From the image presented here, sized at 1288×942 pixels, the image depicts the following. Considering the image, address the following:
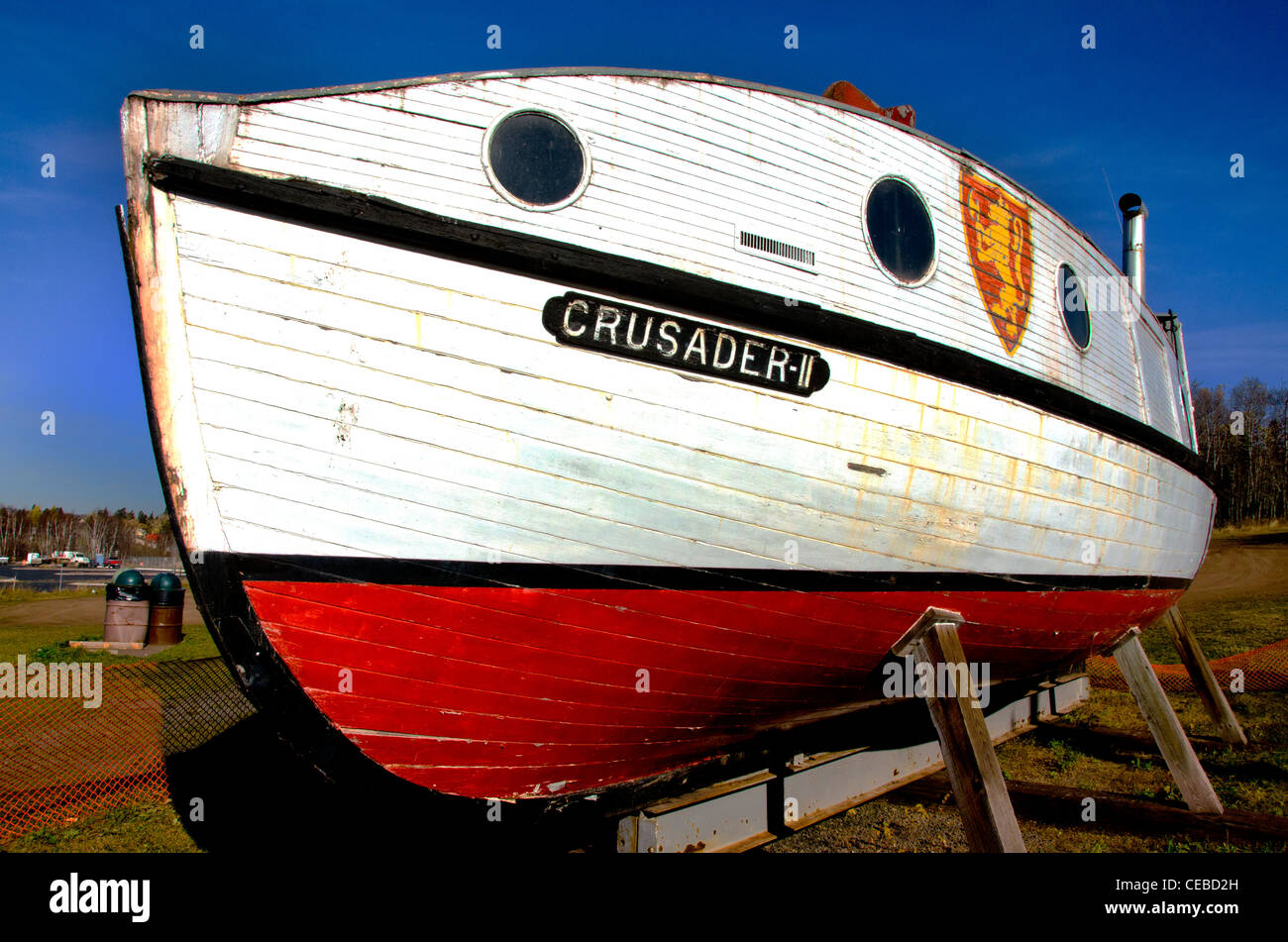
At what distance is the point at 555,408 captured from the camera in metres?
3.29

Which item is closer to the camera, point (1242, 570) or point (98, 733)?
point (98, 733)

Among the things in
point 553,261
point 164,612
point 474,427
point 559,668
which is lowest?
point 164,612

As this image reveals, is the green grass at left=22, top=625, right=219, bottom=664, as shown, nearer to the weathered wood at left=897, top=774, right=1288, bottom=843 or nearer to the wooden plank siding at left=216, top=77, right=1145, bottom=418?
the wooden plank siding at left=216, top=77, right=1145, bottom=418

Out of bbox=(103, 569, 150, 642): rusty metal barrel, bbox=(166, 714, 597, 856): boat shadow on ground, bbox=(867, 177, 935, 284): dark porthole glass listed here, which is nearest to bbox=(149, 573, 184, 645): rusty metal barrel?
bbox=(103, 569, 150, 642): rusty metal barrel

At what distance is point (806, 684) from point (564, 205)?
2.90 meters

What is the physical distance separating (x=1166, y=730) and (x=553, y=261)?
5923 millimetres

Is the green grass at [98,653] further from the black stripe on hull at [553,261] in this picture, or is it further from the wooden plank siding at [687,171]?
the wooden plank siding at [687,171]

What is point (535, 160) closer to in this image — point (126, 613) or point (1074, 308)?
point (1074, 308)

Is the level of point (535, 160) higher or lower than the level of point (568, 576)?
higher

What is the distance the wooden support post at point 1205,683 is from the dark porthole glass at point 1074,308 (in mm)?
3879

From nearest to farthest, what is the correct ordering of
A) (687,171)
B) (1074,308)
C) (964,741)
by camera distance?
1. (687,171)
2. (964,741)
3. (1074,308)

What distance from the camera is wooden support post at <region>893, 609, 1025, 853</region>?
3986 mm

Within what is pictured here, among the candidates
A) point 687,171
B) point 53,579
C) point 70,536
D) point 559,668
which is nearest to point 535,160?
point 687,171
